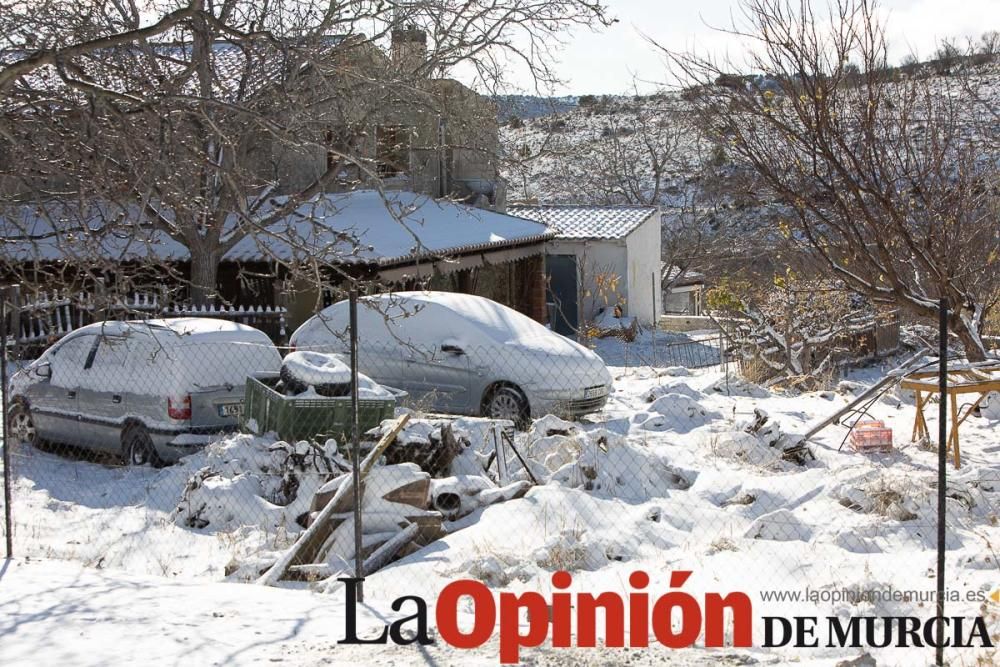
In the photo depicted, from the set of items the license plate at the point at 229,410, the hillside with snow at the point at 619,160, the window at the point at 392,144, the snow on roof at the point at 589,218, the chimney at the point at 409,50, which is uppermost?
the hillside with snow at the point at 619,160

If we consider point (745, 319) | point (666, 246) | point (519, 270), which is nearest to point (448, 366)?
point (745, 319)

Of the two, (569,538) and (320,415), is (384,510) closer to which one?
(569,538)

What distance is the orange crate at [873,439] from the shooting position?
35.2ft

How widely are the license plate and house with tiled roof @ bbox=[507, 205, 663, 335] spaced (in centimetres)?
1850

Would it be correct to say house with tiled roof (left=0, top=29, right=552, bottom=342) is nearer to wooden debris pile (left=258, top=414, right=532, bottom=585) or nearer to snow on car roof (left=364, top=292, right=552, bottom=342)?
snow on car roof (left=364, top=292, right=552, bottom=342)

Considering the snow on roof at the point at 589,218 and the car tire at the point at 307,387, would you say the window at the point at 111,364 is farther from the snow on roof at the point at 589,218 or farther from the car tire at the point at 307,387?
the snow on roof at the point at 589,218

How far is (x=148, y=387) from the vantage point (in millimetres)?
11188

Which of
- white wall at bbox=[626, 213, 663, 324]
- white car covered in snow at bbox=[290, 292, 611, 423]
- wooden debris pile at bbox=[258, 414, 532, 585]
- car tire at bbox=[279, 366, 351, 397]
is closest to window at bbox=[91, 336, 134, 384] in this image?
car tire at bbox=[279, 366, 351, 397]

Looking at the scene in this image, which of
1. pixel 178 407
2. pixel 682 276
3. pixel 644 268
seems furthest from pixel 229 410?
pixel 682 276

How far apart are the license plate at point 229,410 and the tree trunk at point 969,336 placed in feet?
22.7

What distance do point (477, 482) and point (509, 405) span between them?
4143 millimetres

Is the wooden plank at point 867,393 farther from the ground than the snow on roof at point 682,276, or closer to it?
closer to it

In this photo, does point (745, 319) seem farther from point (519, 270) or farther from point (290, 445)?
point (290, 445)

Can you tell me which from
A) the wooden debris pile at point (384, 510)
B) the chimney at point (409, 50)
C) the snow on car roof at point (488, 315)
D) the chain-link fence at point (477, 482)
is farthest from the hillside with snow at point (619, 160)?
the wooden debris pile at point (384, 510)
